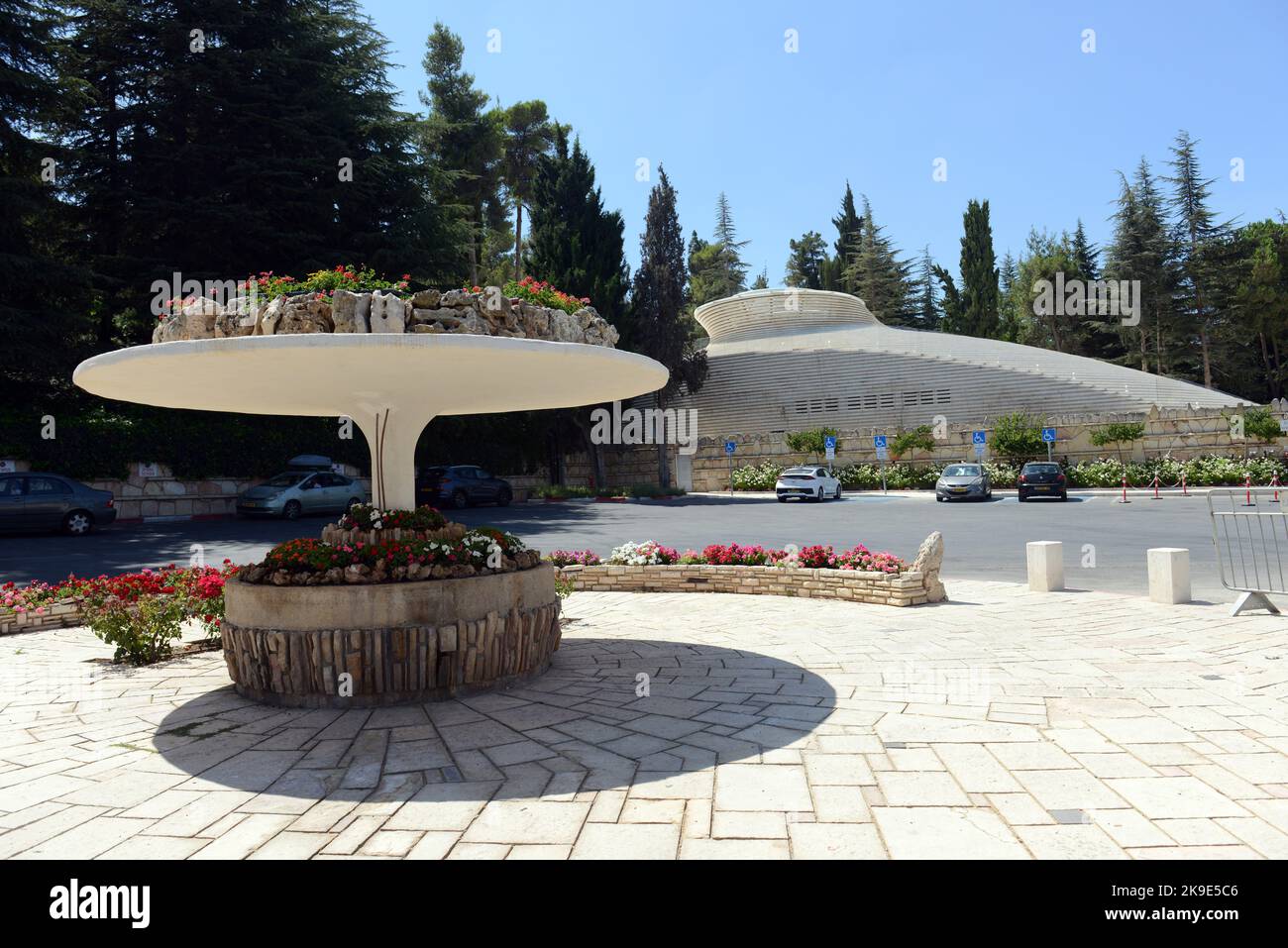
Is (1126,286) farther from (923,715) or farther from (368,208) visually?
(923,715)

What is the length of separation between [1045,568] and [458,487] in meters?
19.9

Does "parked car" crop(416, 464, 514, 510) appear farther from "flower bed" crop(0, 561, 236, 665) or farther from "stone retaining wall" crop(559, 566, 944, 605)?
"flower bed" crop(0, 561, 236, 665)

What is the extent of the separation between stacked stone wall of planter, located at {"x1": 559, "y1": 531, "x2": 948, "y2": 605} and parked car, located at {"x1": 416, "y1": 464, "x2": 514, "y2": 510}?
49.4ft

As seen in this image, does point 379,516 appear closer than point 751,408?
Yes

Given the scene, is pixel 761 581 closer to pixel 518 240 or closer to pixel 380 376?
pixel 380 376

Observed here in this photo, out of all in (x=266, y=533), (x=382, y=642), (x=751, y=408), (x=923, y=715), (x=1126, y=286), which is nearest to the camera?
(x=923, y=715)

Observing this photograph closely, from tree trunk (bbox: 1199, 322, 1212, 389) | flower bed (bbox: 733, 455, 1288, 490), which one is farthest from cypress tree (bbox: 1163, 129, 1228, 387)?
flower bed (bbox: 733, 455, 1288, 490)

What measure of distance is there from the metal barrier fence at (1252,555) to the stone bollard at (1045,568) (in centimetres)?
162

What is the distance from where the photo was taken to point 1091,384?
36.3 metres

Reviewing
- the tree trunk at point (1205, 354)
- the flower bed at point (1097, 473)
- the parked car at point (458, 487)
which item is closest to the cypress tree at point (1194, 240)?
the tree trunk at point (1205, 354)

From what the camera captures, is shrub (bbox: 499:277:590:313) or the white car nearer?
shrub (bbox: 499:277:590:313)

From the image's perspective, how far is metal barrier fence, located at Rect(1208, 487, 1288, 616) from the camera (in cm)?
804

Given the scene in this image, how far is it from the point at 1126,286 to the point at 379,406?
56.4 meters
